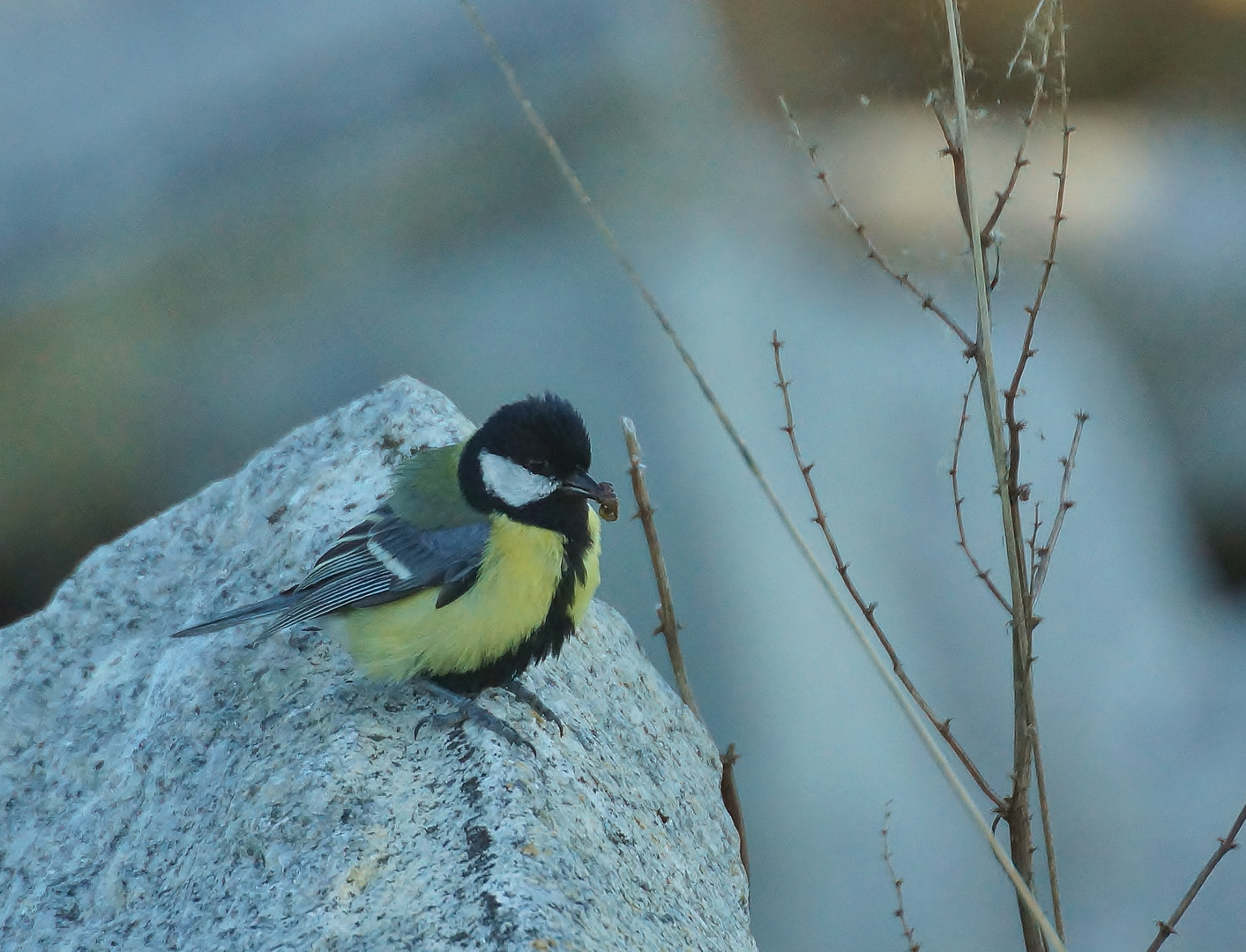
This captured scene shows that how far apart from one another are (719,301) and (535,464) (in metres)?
2.06

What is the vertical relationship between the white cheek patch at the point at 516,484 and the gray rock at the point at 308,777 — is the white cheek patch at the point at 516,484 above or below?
above

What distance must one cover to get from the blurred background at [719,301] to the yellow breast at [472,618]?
159 cm

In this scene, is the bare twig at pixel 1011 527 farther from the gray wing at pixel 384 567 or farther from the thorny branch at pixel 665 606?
the gray wing at pixel 384 567

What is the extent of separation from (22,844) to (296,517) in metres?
0.82

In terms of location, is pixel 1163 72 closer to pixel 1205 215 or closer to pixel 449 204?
pixel 1205 215

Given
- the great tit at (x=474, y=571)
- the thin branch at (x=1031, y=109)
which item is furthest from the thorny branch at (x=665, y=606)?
the thin branch at (x=1031, y=109)

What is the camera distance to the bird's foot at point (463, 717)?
2033 millimetres

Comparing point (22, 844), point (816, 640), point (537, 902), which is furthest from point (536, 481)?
point (816, 640)

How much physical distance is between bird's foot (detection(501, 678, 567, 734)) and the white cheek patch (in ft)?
1.12

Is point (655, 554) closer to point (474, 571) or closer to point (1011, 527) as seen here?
point (474, 571)

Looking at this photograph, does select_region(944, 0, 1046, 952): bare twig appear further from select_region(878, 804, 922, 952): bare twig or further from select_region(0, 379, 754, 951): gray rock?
select_region(0, 379, 754, 951): gray rock

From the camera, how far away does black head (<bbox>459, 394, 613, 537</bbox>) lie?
7.41 ft

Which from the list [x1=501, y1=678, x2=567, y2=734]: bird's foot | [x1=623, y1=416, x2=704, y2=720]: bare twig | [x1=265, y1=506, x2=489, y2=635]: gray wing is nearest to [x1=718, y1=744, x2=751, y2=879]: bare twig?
[x1=623, y1=416, x2=704, y2=720]: bare twig

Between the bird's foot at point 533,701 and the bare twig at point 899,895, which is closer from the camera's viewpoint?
the bare twig at point 899,895
